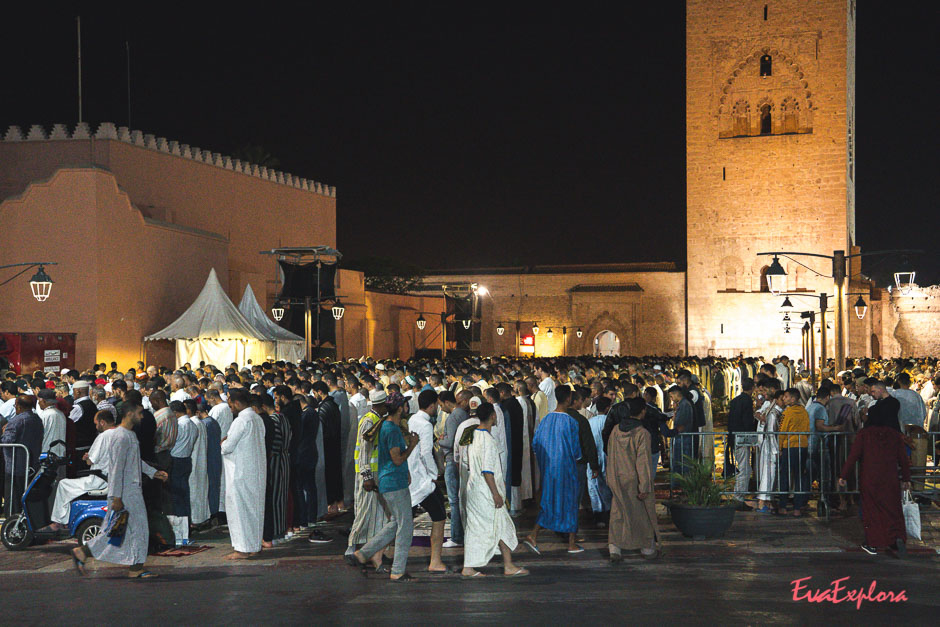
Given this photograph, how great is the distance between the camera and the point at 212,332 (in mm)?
23375

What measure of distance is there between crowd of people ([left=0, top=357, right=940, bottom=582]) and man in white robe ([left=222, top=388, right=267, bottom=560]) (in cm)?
1

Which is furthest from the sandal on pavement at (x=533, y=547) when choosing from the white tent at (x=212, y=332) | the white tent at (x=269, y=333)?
the white tent at (x=269, y=333)

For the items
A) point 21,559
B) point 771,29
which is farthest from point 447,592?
point 771,29

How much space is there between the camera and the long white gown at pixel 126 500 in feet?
24.5

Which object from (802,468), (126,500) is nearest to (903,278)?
(802,468)

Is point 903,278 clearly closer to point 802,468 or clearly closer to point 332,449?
point 802,468

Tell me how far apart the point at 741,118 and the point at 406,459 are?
36887 mm

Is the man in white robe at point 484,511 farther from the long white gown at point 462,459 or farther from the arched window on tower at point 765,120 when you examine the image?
the arched window on tower at point 765,120

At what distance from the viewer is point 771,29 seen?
4075 cm

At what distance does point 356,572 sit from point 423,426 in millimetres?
1314

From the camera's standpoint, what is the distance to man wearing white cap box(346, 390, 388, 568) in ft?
24.8

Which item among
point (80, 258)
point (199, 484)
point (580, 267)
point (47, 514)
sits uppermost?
point (580, 267)

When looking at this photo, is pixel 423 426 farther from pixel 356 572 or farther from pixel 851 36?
pixel 851 36

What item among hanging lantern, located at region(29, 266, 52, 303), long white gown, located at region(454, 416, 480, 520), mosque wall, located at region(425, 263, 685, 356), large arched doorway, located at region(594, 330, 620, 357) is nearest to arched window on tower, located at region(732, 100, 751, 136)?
mosque wall, located at region(425, 263, 685, 356)
